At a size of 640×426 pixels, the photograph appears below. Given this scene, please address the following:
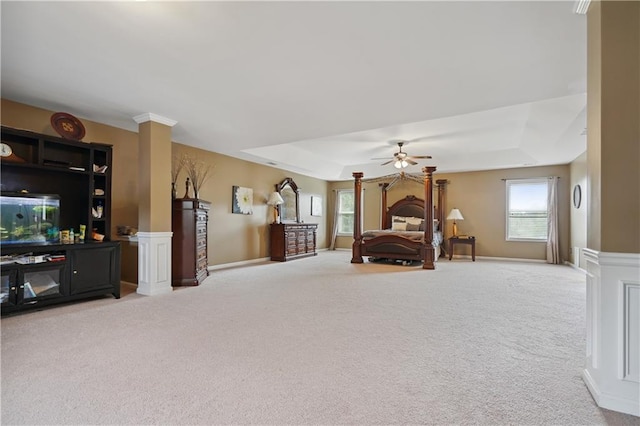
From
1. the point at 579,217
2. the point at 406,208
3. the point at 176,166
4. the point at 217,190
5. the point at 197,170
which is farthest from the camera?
the point at 406,208

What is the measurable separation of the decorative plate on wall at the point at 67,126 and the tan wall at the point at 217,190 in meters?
0.39

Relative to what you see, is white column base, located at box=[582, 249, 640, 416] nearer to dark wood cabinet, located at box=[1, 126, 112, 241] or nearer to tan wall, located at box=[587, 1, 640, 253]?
tan wall, located at box=[587, 1, 640, 253]

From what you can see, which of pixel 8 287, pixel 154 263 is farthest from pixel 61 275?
pixel 154 263

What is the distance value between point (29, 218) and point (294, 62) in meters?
3.37

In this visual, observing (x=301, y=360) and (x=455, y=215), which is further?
(x=455, y=215)

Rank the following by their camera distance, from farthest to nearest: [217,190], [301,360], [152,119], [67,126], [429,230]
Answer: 1. [429,230]
2. [217,190]
3. [152,119]
4. [67,126]
5. [301,360]

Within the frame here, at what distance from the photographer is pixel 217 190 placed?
634 cm

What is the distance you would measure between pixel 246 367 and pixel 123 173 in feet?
12.9

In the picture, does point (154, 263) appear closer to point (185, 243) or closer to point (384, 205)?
point (185, 243)

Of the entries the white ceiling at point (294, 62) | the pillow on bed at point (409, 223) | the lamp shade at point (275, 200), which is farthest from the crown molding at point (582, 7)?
the pillow on bed at point (409, 223)

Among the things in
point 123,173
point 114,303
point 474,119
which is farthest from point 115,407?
point 474,119

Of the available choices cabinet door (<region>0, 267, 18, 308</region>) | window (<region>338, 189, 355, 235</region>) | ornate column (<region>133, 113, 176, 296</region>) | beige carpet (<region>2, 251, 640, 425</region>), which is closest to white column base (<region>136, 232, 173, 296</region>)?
ornate column (<region>133, 113, 176, 296</region>)

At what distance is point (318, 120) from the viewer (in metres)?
4.40

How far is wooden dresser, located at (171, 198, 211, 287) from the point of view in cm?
470
